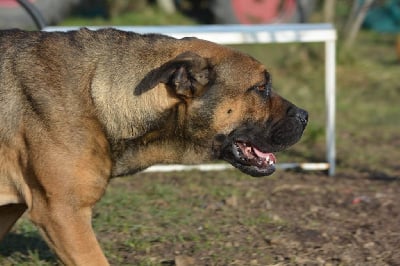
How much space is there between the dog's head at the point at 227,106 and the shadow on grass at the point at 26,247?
4.54 feet

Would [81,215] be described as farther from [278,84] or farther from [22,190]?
[278,84]

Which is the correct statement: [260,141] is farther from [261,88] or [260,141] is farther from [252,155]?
[261,88]

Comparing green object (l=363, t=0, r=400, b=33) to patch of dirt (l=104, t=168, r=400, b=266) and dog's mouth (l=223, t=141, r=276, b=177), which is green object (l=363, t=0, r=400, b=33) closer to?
patch of dirt (l=104, t=168, r=400, b=266)

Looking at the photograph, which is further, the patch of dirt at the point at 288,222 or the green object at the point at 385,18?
the green object at the point at 385,18

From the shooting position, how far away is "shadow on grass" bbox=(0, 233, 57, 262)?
5750 mm

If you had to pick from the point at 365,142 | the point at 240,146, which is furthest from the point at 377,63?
the point at 240,146

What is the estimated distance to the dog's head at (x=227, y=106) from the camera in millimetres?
4797

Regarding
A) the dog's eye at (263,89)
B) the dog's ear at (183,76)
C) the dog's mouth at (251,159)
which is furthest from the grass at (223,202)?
the dog's ear at (183,76)

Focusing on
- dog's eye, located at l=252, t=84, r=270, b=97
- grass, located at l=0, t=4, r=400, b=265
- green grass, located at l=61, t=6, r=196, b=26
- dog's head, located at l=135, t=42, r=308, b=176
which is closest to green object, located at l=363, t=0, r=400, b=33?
green grass, located at l=61, t=6, r=196, b=26

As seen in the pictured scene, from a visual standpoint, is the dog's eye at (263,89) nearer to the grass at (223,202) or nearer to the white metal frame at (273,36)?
the grass at (223,202)

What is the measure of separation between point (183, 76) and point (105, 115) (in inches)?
18.0

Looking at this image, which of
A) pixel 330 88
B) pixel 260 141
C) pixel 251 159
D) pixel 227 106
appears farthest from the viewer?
pixel 330 88

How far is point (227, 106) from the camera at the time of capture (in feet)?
16.1

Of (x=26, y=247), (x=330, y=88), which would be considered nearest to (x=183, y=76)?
(x=26, y=247)
